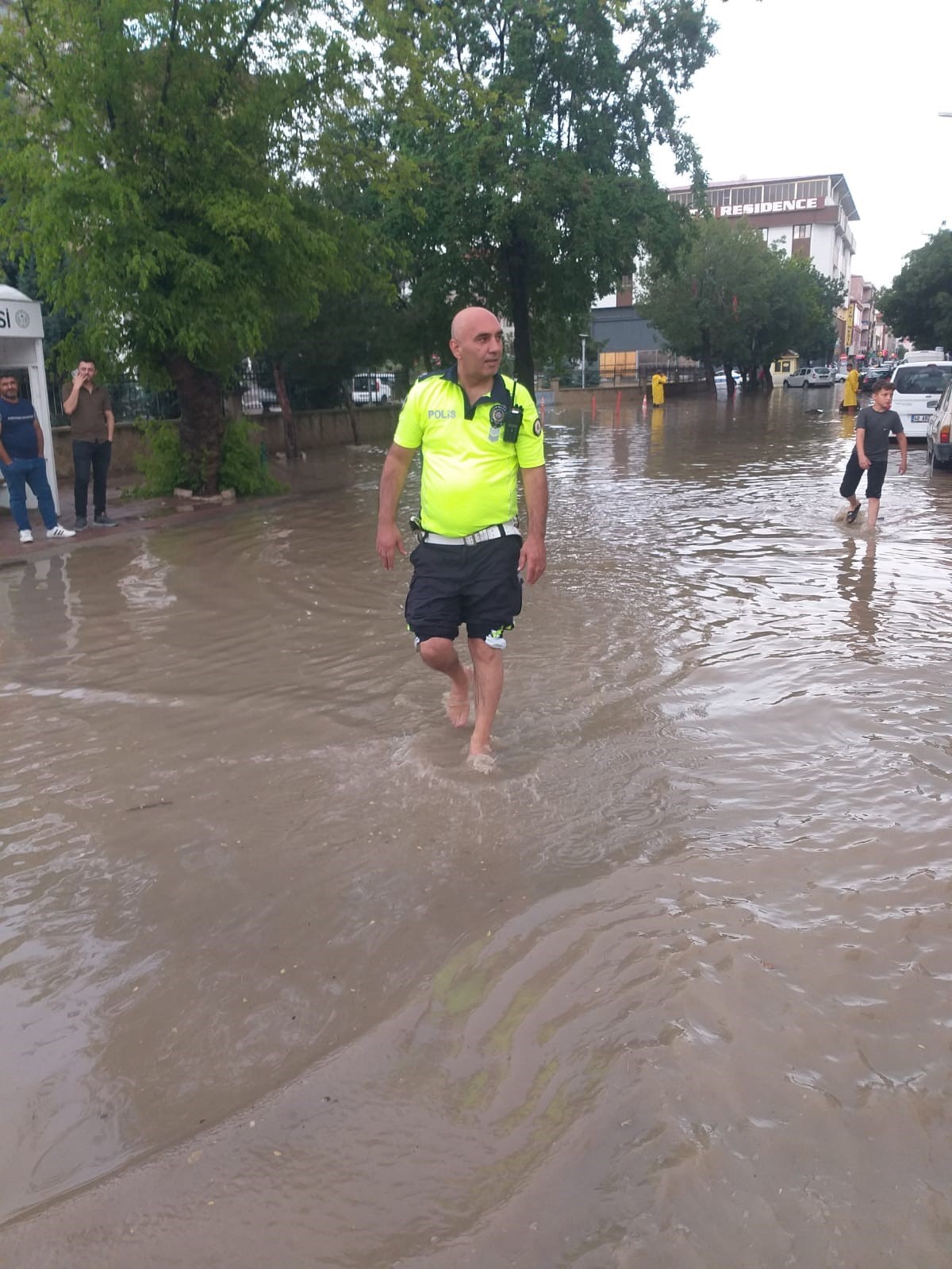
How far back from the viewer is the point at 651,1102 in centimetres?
269

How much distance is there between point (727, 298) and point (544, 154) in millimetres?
35313

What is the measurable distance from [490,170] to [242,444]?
999cm

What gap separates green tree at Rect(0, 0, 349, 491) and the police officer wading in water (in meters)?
8.97

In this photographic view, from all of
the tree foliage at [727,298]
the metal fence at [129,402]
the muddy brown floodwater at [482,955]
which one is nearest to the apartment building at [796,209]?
the tree foliage at [727,298]

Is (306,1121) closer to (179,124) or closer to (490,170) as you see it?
(179,124)

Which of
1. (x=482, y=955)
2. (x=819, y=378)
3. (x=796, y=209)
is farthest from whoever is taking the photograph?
(x=796, y=209)

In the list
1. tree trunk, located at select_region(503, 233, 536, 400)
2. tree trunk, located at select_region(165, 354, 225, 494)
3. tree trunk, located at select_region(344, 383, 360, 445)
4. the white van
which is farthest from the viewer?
tree trunk, located at select_region(344, 383, 360, 445)

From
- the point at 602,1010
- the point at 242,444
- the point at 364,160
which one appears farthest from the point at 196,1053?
the point at 364,160

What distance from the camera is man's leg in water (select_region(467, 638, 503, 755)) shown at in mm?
4738

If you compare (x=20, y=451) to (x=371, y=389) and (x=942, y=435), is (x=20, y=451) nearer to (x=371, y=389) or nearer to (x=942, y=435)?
(x=942, y=435)

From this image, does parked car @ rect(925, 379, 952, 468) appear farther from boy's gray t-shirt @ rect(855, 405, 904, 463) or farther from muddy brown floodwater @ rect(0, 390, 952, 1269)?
muddy brown floodwater @ rect(0, 390, 952, 1269)

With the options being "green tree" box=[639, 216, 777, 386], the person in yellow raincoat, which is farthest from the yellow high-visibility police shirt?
"green tree" box=[639, 216, 777, 386]

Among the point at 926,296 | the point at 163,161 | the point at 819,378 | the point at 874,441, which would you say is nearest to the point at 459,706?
the point at 874,441

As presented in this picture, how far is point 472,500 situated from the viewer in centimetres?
446
